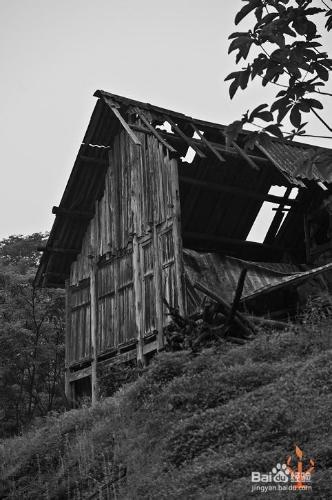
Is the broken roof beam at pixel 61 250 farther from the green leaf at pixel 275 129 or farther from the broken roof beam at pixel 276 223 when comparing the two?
the green leaf at pixel 275 129

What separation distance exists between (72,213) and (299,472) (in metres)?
15.2

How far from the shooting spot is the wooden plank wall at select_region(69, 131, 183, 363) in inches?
731

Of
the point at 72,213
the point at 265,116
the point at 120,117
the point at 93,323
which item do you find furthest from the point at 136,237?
the point at 265,116

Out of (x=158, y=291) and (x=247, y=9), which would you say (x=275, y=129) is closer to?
(x=247, y=9)

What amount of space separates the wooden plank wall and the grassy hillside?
13.8 ft

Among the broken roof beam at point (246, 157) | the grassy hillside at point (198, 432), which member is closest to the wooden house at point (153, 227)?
the broken roof beam at point (246, 157)

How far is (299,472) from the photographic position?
765cm

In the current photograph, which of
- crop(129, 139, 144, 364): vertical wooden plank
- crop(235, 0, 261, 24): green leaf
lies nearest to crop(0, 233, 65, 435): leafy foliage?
crop(129, 139, 144, 364): vertical wooden plank

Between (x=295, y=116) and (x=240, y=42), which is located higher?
(x=240, y=42)

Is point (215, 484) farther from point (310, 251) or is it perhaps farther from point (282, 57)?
point (310, 251)

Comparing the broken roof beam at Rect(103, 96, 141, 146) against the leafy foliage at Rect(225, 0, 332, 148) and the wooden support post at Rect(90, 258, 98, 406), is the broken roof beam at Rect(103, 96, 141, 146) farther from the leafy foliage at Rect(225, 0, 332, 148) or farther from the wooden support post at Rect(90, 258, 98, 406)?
the leafy foliage at Rect(225, 0, 332, 148)

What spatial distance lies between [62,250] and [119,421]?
412 inches

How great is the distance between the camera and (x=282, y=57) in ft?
14.5

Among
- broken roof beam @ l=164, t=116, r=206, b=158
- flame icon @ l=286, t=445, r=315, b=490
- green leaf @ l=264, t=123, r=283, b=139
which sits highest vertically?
broken roof beam @ l=164, t=116, r=206, b=158
